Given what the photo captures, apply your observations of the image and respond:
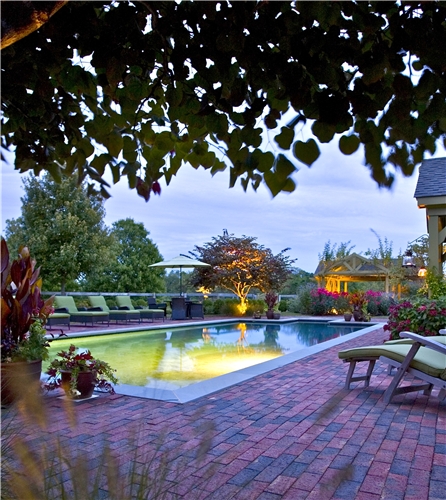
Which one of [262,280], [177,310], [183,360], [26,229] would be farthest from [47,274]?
[183,360]

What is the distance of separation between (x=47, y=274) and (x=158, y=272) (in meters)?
11.6

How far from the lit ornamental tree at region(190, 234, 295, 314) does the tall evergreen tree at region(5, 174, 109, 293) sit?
4372 mm

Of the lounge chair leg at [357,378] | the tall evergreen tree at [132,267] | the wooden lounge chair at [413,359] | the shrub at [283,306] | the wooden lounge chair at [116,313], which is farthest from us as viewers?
the tall evergreen tree at [132,267]

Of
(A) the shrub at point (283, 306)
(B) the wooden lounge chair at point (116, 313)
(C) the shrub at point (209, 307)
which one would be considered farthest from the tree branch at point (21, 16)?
(A) the shrub at point (283, 306)

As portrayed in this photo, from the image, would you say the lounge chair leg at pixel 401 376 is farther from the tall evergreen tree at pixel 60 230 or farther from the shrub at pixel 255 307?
the tall evergreen tree at pixel 60 230

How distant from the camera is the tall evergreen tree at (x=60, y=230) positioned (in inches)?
731

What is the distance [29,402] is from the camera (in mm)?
1018

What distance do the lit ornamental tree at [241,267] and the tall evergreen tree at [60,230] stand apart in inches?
172

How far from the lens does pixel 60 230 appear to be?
18688 millimetres

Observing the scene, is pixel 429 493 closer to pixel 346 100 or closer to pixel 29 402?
pixel 346 100

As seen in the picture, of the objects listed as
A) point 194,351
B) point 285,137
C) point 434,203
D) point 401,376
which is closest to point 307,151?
point 285,137

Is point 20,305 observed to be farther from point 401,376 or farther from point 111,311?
point 111,311

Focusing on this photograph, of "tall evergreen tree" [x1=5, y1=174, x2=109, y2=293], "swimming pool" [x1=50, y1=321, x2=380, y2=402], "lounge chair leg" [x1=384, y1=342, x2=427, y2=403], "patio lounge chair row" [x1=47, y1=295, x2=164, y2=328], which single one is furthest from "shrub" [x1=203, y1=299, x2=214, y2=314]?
"lounge chair leg" [x1=384, y1=342, x2=427, y2=403]

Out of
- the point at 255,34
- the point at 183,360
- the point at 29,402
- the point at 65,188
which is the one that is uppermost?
the point at 65,188
